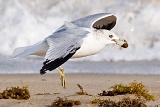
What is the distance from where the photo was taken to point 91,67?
403 inches

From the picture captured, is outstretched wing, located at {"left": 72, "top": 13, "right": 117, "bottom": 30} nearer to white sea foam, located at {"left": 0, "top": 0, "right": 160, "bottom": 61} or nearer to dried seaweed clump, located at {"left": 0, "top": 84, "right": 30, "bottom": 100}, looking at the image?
dried seaweed clump, located at {"left": 0, "top": 84, "right": 30, "bottom": 100}

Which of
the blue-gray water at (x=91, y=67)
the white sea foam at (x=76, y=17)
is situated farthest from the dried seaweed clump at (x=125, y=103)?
the white sea foam at (x=76, y=17)

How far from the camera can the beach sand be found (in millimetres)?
6148

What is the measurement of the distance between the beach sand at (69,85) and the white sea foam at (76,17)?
6.36 feet

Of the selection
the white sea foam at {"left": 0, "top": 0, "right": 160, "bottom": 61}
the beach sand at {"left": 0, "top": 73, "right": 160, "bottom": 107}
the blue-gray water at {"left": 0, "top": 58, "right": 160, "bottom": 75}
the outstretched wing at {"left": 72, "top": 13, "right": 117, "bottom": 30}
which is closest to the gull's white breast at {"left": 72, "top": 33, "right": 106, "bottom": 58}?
the outstretched wing at {"left": 72, "top": 13, "right": 117, "bottom": 30}

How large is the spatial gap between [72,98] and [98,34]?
1.07 meters

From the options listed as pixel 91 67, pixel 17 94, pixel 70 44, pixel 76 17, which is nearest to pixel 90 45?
pixel 70 44

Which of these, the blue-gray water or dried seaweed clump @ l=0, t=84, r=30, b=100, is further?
the blue-gray water

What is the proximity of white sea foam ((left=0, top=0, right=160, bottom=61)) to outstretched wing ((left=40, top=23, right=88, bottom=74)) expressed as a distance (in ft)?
14.5

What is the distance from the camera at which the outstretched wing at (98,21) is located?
736cm

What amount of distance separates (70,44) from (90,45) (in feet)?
1.57

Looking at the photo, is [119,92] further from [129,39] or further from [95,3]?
[95,3]

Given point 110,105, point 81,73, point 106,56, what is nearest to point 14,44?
point 106,56

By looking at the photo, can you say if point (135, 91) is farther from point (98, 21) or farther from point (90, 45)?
point (98, 21)
